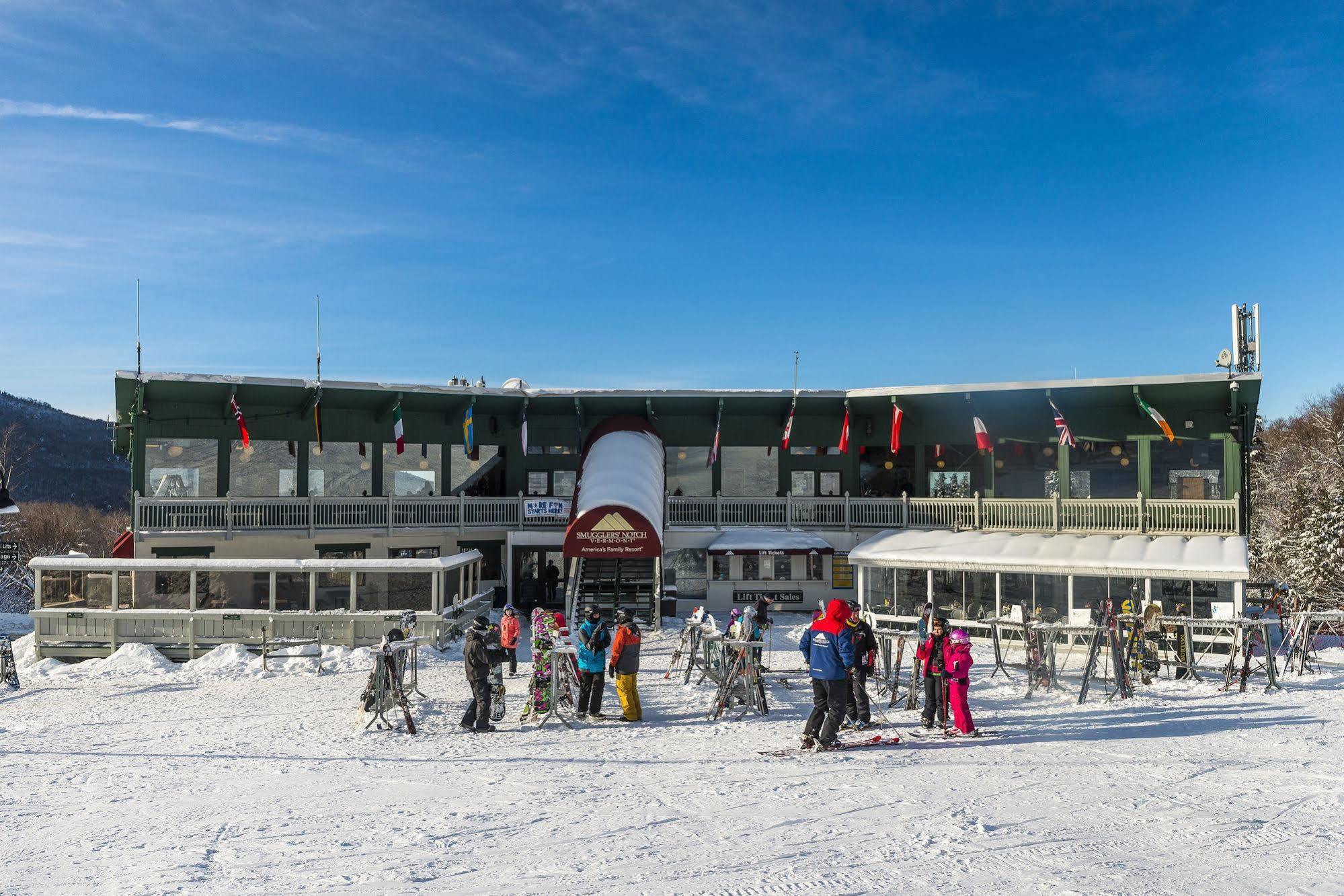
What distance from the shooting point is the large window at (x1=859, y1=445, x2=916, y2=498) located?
2919cm

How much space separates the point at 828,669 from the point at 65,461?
13897 centimetres

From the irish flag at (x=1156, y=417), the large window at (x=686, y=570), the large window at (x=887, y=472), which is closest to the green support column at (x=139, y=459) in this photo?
the large window at (x=686, y=570)

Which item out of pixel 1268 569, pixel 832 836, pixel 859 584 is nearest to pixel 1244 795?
pixel 832 836

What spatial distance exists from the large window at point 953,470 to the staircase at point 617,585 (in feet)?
31.8

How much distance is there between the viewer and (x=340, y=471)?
28641 mm

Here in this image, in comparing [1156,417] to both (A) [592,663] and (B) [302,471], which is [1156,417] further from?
(B) [302,471]

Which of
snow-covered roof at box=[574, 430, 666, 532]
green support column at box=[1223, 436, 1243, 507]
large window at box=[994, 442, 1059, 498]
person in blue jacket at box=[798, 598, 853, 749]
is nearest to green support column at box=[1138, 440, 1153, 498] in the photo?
green support column at box=[1223, 436, 1243, 507]

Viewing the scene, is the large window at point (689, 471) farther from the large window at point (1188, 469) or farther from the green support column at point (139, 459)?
the green support column at point (139, 459)

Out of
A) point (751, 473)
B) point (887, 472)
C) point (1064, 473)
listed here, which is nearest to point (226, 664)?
point (751, 473)

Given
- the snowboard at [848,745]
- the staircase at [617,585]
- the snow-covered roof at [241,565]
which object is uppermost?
the snow-covered roof at [241,565]

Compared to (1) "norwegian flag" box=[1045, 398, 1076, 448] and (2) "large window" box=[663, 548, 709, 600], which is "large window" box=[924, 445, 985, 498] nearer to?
(1) "norwegian flag" box=[1045, 398, 1076, 448]

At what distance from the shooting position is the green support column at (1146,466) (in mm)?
25234

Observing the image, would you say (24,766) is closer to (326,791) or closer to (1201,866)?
(326,791)

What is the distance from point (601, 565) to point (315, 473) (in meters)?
9.80
